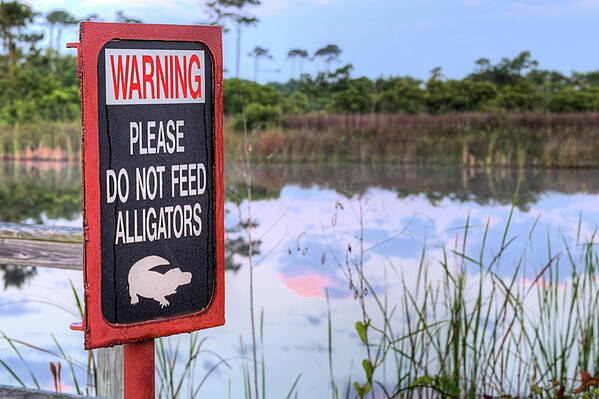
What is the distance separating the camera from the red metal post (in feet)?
4.63

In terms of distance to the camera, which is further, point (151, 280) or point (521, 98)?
point (521, 98)

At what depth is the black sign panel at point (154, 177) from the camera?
1299 mm

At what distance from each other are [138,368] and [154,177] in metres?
0.40

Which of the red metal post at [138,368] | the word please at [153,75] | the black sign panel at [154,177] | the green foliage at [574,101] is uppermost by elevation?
the green foliage at [574,101]

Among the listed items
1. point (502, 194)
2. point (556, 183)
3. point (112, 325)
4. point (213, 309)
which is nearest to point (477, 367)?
point (213, 309)

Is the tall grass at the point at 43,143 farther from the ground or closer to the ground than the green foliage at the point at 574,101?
closer to the ground

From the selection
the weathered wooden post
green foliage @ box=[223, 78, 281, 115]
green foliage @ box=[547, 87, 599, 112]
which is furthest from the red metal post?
green foliage @ box=[547, 87, 599, 112]

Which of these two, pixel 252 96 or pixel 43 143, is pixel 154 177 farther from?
pixel 252 96

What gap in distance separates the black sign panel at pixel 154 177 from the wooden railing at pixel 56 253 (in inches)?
33.4

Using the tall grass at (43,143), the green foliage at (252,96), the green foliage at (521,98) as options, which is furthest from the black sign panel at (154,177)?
the green foliage at (521,98)

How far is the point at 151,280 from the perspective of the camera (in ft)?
4.44

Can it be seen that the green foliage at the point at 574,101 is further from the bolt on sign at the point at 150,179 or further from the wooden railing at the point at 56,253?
the bolt on sign at the point at 150,179

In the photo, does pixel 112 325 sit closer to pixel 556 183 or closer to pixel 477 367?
pixel 477 367

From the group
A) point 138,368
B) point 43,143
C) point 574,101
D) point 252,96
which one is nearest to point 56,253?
point 138,368
